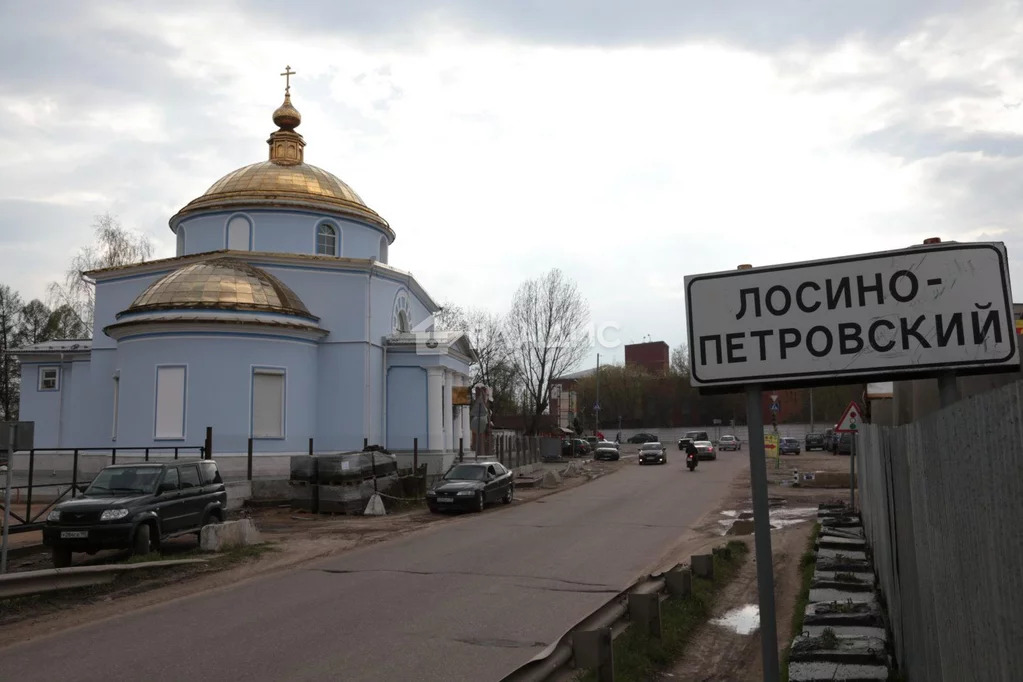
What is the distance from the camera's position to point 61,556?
1434cm

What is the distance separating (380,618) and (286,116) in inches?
1234

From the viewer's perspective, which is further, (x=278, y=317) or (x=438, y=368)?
(x=438, y=368)

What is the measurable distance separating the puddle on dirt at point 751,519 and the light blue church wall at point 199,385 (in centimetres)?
1537

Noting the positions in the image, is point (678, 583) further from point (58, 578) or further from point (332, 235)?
point (332, 235)

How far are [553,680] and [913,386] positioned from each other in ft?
24.0

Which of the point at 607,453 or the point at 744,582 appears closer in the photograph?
the point at 744,582

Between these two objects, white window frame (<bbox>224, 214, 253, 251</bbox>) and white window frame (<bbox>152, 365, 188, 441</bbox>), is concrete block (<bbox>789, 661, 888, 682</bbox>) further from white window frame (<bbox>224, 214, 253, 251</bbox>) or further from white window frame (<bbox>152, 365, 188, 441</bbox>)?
white window frame (<bbox>224, 214, 253, 251</bbox>)

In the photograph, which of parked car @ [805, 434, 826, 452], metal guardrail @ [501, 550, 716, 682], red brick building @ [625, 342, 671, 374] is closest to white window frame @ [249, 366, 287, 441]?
metal guardrail @ [501, 550, 716, 682]

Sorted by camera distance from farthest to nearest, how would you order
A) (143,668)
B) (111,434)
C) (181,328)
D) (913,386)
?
(111,434) → (181,328) → (913,386) → (143,668)

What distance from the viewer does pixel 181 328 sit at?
Answer: 27672 mm

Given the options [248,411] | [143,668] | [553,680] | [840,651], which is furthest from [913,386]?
[248,411]

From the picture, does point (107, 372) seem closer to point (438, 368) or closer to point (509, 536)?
point (438, 368)

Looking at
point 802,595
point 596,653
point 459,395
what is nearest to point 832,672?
point 596,653

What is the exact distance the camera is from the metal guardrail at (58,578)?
1094cm
